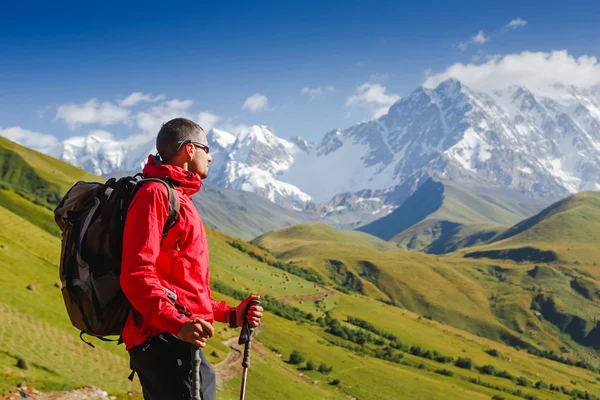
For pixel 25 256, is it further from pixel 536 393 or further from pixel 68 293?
pixel 536 393

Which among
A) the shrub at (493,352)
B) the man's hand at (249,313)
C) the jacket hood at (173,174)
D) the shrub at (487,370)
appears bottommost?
the shrub at (487,370)

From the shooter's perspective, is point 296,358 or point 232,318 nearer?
point 232,318

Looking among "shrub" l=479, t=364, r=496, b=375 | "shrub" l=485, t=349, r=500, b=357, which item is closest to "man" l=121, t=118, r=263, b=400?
"shrub" l=479, t=364, r=496, b=375

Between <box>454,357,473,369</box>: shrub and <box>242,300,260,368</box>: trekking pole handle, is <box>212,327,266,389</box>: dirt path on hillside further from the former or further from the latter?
<box>454,357,473,369</box>: shrub

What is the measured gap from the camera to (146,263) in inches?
296

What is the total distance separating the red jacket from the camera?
7.45 meters

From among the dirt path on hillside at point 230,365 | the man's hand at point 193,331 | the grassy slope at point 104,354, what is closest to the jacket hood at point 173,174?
the man's hand at point 193,331

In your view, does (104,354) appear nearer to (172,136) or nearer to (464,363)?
(172,136)

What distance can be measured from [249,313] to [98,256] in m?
2.90

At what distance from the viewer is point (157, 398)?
821cm

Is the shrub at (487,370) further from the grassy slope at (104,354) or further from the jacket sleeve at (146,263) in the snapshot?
the jacket sleeve at (146,263)

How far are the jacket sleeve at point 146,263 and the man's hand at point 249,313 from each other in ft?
6.50

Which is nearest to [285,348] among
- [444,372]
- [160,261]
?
[444,372]

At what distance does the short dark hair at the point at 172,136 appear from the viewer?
870cm
